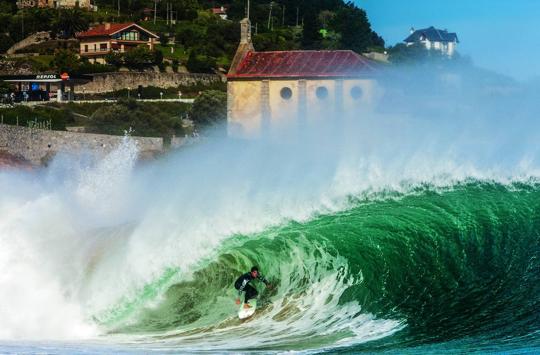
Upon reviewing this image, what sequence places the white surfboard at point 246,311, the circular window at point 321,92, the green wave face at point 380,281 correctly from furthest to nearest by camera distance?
the circular window at point 321,92 < the white surfboard at point 246,311 < the green wave face at point 380,281

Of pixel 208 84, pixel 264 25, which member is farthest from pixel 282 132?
pixel 264 25

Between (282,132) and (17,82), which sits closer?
(282,132)

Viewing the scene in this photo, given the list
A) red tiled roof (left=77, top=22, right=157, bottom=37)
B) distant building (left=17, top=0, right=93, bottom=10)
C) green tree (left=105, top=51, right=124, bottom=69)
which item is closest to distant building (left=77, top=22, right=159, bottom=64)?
red tiled roof (left=77, top=22, right=157, bottom=37)

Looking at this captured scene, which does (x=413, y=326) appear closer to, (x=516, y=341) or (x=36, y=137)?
(x=516, y=341)

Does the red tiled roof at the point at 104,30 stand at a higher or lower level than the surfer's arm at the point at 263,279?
higher

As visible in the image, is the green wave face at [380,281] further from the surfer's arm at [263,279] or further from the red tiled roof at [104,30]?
the red tiled roof at [104,30]

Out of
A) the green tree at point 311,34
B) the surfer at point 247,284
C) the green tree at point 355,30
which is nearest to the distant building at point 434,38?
the green tree at point 355,30

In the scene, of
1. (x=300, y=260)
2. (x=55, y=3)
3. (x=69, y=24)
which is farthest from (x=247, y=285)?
(x=55, y=3)
